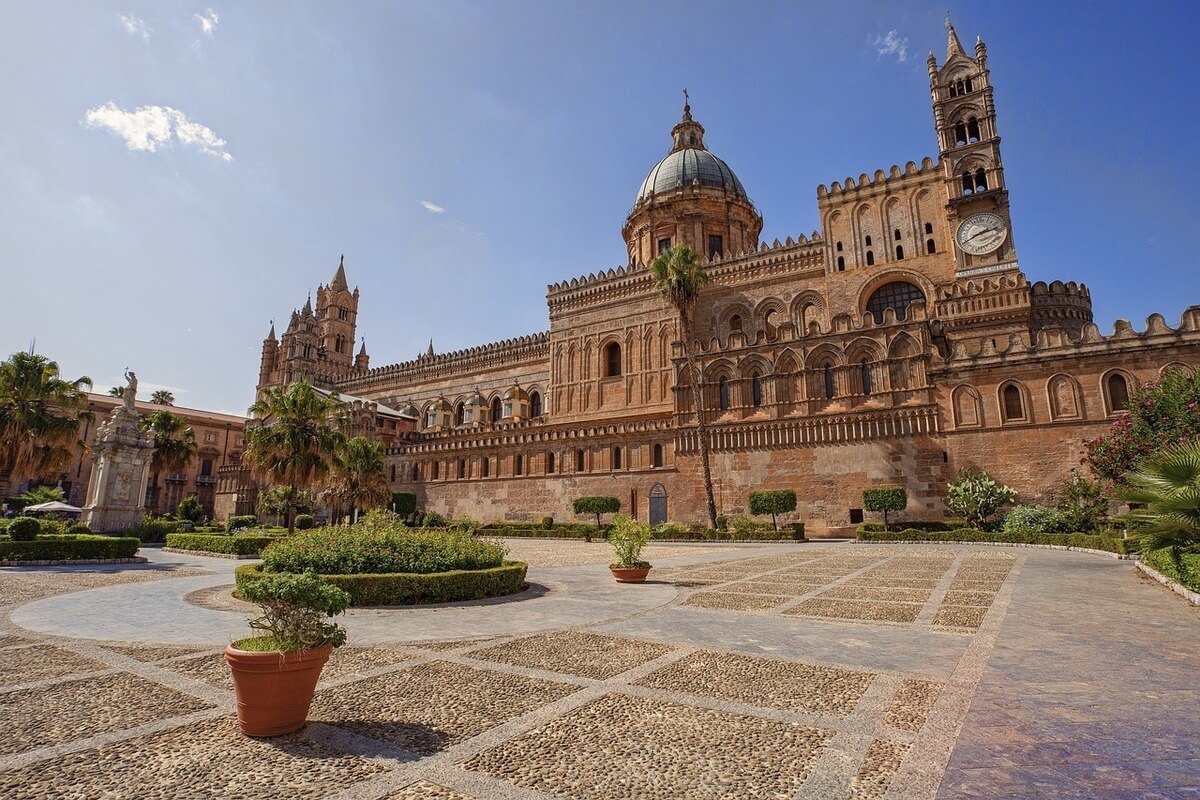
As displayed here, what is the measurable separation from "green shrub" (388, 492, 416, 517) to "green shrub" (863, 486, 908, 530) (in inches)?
1214

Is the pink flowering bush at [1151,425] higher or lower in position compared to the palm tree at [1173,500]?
higher

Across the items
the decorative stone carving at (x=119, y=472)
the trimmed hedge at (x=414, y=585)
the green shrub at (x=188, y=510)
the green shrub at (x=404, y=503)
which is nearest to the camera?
the trimmed hedge at (x=414, y=585)

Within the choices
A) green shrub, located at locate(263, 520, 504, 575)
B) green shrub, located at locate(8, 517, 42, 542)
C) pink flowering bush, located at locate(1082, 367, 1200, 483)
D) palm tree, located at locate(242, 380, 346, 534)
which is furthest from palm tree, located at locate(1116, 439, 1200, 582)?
green shrub, located at locate(8, 517, 42, 542)

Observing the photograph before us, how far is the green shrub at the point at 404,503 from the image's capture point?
4450 cm

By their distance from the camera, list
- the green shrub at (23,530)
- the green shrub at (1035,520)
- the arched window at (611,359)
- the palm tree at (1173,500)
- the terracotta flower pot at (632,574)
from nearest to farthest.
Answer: the palm tree at (1173,500), the terracotta flower pot at (632,574), the green shrub at (23,530), the green shrub at (1035,520), the arched window at (611,359)

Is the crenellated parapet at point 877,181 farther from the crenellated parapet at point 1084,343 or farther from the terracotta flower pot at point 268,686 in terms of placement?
the terracotta flower pot at point 268,686

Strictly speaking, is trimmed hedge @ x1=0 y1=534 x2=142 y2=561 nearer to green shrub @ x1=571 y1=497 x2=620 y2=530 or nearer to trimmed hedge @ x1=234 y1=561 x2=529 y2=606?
trimmed hedge @ x1=234 y1=561 x2=529 y2=606

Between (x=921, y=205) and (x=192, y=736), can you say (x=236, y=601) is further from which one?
(x=921, y=205)

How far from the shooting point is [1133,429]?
1994 centimetres

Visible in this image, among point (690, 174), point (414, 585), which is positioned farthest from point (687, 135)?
point (414, 585)

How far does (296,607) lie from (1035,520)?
95.1 ft

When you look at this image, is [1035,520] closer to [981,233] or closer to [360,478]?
[981,233]

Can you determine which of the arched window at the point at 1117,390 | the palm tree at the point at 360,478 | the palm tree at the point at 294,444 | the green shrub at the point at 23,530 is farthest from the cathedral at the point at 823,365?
the green shrub at the point at 23,530

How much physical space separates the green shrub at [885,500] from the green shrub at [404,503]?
30.8m
